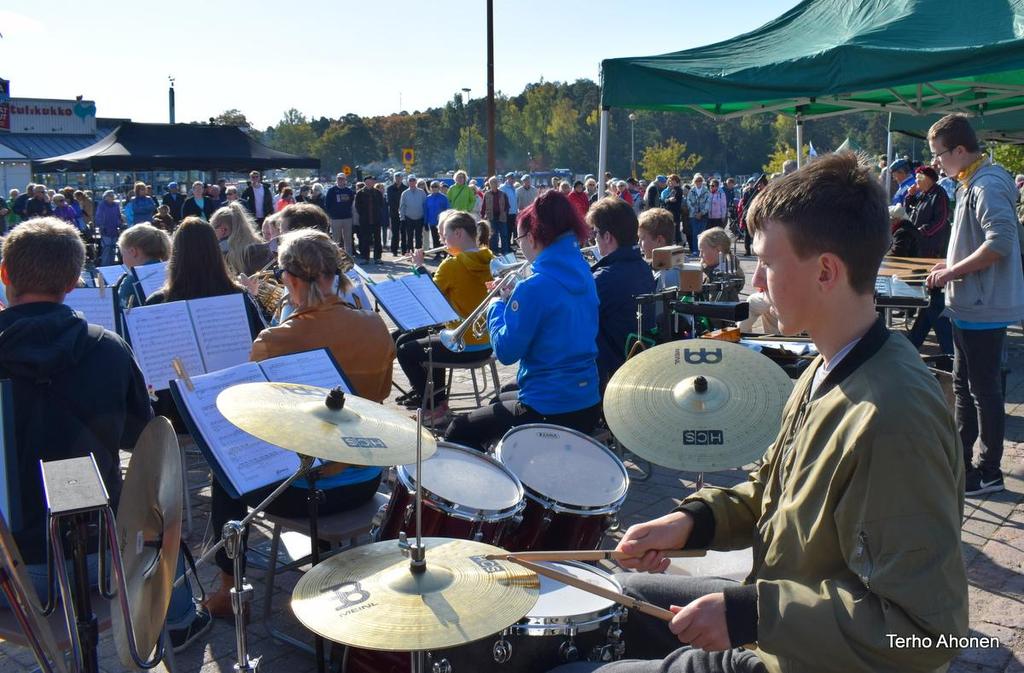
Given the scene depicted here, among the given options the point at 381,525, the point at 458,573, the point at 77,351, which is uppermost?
the point at 77,351

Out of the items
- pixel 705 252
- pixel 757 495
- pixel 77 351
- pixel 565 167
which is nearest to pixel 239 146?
pixel 705 252

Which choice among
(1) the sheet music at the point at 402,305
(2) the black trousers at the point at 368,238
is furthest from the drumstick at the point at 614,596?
(2) the black trousers at the point at 368,238

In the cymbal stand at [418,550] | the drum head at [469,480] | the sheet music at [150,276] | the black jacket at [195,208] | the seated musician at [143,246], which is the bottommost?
the drum head at [469,480]

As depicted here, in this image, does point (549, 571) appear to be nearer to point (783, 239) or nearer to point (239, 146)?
point (783, 239)

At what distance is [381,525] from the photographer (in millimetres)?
3156

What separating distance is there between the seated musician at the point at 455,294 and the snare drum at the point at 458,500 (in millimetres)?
3013

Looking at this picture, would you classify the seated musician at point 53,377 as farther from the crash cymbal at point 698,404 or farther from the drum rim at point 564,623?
the crash cymbal at point 698,404

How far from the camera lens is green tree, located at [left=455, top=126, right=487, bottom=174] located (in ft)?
242

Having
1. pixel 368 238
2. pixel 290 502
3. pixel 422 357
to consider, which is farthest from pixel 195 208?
pixel 290 502

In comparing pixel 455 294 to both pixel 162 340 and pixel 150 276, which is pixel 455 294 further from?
pixel 162 340

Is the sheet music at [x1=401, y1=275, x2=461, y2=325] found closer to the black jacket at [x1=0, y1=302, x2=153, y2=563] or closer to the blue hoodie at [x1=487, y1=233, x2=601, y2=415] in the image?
the blue hoodie at [x1=487, y1=233, x2=601, y2=415]

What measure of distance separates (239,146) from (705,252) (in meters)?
19.5

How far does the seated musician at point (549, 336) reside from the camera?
4.33m

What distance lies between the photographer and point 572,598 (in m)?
2.63
